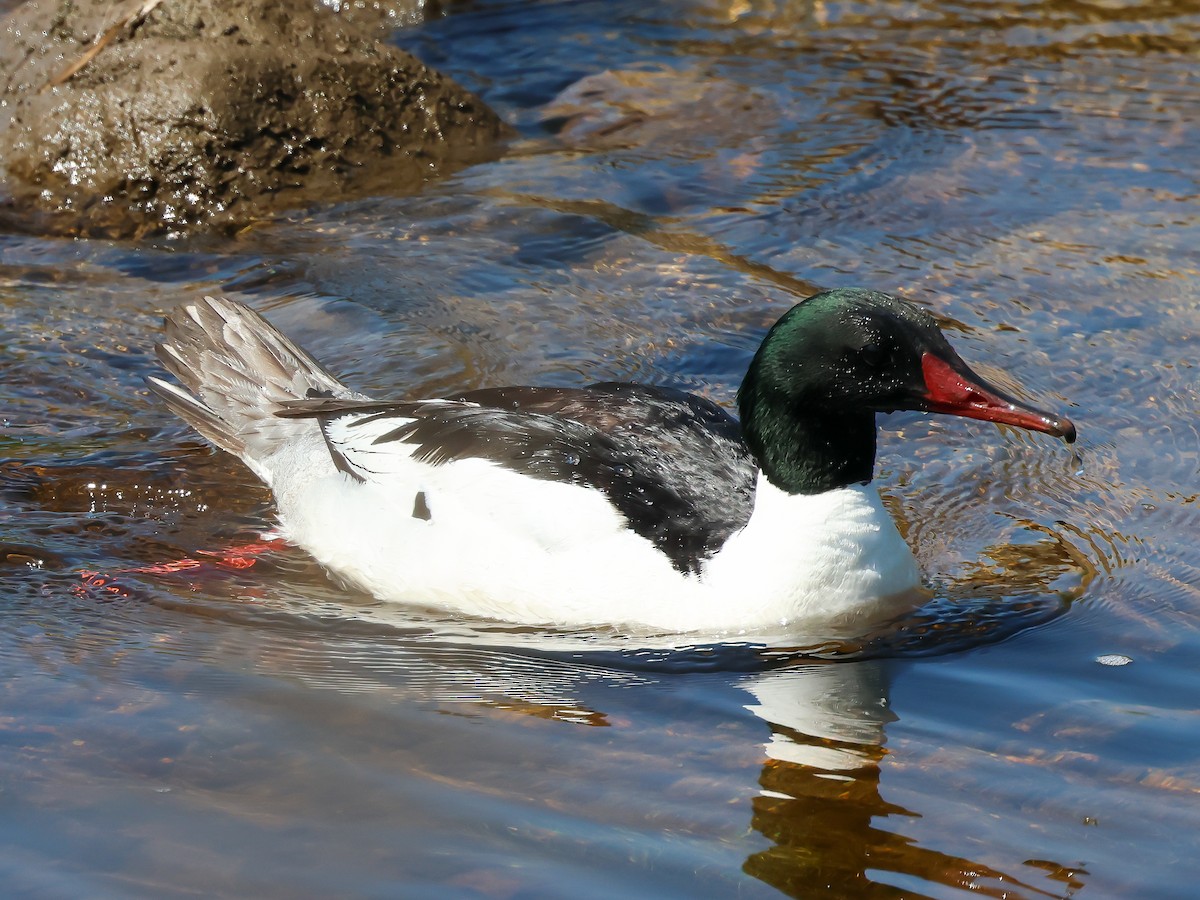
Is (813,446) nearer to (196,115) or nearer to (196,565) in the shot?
→ (196,565)

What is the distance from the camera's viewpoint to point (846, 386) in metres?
4.98

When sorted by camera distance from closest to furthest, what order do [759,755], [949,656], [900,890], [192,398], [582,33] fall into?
1. [900,890]
2. [759,755]
3. [949,656]
4. [192,398]
5. [582,33]

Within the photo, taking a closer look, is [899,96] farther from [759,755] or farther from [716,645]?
[759,755]

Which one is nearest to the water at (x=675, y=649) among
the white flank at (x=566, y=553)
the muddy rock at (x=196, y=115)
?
the white flank at (x=566, y=553)

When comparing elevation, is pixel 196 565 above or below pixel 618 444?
below

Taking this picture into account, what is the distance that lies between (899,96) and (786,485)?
5.80 m

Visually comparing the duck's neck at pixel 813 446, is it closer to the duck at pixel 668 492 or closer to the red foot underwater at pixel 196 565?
the duck at pixel 668 492

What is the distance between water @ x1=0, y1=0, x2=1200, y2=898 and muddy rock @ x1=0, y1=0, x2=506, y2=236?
367mm

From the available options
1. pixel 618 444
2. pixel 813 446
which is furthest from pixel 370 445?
pixel 813 446

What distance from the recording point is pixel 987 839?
4.05 m

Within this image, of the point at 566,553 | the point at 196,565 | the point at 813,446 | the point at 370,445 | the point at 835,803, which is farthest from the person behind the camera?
the point at 370,445

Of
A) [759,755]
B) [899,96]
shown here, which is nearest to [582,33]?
[899,96]

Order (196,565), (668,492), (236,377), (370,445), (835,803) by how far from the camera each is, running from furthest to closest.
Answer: (236,377) → (370,445) → (196,565) → (668,492) → (835,803)

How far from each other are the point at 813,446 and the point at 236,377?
2.72 metres
